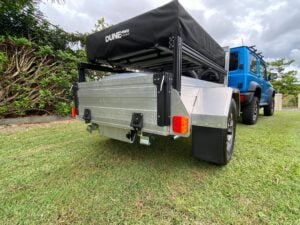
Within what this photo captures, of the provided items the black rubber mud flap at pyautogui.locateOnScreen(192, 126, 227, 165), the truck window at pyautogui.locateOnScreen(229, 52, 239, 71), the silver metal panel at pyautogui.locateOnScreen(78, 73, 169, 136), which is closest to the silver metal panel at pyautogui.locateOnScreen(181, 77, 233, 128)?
the black rubber mud flap at pyautogui.locateOnScreen(192, 126, 227, 165)

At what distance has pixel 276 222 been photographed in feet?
4.10

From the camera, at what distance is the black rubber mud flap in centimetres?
180

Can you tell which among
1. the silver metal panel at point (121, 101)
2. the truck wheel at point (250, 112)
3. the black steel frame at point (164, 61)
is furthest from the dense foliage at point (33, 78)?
the truck wheel at point (250, 112)

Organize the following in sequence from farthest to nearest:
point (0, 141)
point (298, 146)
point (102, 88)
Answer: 1. point (0, 141)
2. point (298, 146)
3. point (102, 88)

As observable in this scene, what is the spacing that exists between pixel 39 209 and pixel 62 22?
721cm

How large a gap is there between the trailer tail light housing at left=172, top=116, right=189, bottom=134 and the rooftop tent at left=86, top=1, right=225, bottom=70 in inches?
35.3

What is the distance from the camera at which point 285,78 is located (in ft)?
58.9

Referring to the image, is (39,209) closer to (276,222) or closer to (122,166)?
(122,166)

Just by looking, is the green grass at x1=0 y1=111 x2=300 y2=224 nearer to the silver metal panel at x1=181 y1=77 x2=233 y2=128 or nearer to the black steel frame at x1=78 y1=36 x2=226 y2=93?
the silver metal panel at x1=181 y1=77 x2=233 y2=128

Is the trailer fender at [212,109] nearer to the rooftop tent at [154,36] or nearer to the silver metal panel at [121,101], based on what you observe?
the silver metal panel at [121,101]

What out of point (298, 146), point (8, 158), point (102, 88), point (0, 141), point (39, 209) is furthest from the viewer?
point (0, 141)

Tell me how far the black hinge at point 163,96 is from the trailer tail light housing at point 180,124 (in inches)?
2.5

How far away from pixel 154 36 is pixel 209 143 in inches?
57.4

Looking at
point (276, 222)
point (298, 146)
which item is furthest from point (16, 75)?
point (298, 146)
